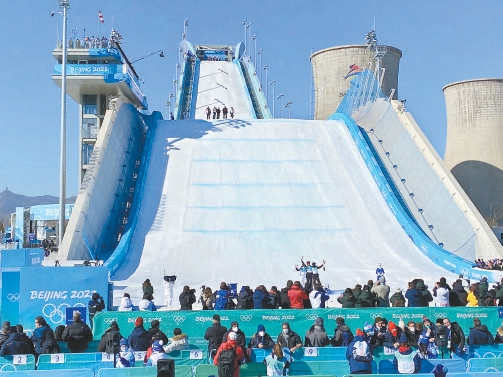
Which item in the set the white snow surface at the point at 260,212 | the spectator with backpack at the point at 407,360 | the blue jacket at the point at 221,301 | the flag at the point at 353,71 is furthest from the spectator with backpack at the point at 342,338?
the flag at the point at 353,71

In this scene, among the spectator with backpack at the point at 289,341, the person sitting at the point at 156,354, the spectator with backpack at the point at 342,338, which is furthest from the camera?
the spectator with backpack at the point at 342,338

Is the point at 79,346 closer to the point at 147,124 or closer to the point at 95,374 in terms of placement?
the point at 95,374

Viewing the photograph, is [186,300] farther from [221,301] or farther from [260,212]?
[260,212]

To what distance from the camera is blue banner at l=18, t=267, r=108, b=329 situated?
10.0 metres

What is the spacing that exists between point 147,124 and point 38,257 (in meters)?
13.6

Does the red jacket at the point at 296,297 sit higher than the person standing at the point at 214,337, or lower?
higher

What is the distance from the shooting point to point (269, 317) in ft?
28.1

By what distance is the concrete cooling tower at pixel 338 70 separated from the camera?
141 ft

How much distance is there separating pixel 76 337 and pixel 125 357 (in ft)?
3.92

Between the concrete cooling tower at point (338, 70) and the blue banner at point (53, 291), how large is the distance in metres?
35.3

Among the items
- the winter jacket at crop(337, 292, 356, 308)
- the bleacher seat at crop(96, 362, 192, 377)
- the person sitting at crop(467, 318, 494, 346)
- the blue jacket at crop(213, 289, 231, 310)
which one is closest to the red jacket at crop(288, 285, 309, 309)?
the winter jacket at crop(337, 292, 356, 308)

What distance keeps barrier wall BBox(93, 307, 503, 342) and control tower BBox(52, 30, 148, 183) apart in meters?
26.7

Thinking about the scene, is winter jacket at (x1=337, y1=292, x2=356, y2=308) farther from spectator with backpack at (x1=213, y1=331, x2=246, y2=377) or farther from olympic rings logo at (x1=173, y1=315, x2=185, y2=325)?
spectator with backpack at (x1=213, y1=331, x2=246, y2=377)

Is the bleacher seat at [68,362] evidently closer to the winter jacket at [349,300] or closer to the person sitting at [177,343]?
the person sitting at [177,343]
